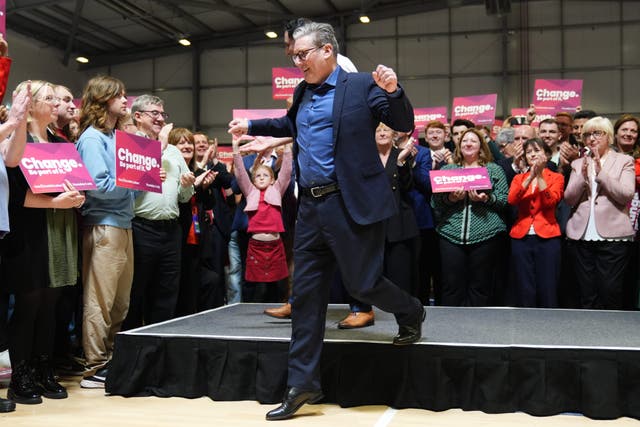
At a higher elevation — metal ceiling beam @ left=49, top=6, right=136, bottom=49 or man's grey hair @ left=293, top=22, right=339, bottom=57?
metal ceiling beam @ left=49, top=6, right=136, bottom=49

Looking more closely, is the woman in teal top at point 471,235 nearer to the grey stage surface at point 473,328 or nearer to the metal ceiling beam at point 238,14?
the grey stage surface at point 473,328

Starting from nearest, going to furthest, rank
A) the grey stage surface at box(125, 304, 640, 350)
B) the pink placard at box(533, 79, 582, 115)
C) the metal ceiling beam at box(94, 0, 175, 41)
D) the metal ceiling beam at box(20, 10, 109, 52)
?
the grey stage surface at box(125, 304, 640, 350) < the pink placard at box(533, 79, 582, 115) < the metal ceiling beam at box(94, 0, 175, 41) < the metal ceiling beam at box(20, 10, 109, 52)

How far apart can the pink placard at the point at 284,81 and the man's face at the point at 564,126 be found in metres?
3.29

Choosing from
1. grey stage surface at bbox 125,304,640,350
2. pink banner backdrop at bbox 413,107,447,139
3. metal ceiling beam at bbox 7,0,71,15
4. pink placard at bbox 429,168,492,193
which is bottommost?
grey stage surface at bbox 125,304,640,350

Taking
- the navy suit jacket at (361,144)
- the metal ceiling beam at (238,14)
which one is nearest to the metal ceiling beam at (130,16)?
the metal ceiling beam at (238,14)

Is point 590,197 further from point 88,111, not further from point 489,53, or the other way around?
point 489,53

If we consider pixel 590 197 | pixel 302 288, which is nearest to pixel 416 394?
pixel 302 288

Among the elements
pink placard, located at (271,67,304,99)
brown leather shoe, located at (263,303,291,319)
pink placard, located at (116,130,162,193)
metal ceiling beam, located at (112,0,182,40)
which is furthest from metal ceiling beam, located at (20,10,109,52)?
brown leather shoe, located at (263,303,291,319)

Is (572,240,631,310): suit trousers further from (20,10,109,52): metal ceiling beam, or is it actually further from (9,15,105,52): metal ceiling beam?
(9,15,105,52): metal ceiling beam

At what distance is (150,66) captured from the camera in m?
19.4

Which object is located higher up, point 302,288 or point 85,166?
point 85,166

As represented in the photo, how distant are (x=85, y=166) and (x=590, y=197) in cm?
306

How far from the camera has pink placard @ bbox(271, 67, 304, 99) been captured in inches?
322

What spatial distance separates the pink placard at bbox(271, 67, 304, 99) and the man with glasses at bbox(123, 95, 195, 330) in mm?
3694
